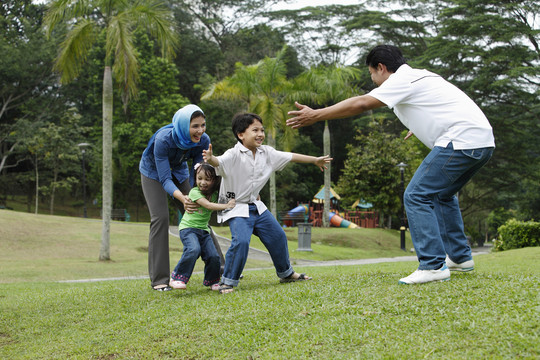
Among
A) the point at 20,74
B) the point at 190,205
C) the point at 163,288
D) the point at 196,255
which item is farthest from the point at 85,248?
the point at 20,74

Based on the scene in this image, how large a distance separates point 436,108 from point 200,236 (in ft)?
10.4

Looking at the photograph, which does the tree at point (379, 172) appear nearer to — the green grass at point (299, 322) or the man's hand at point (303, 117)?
the green grass at point (299, 322)

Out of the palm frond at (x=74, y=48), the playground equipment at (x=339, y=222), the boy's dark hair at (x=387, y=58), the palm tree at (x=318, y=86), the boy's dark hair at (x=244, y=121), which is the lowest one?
the playground equipment at (x=339, y=222)

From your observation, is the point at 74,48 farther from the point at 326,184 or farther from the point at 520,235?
the point at 326,184

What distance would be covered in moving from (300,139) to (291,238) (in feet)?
69.5

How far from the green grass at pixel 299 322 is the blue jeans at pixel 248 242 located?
0.87ft

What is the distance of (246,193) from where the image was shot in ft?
19.3

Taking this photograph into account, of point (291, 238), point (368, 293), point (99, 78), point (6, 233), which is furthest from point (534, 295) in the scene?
point (99, 78)

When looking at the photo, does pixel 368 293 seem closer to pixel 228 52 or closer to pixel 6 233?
pixel 6 233

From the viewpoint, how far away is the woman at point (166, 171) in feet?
20.5

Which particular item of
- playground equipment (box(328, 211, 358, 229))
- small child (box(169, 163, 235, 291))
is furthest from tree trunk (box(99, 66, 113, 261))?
playground equipment (box(328, 211, 358, 229))

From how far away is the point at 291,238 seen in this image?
26.7 m

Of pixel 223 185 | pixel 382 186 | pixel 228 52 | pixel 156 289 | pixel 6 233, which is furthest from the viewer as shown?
pixel 228 52

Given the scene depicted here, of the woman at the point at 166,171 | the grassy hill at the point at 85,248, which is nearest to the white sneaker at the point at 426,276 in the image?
the woman at the point at 166,171
